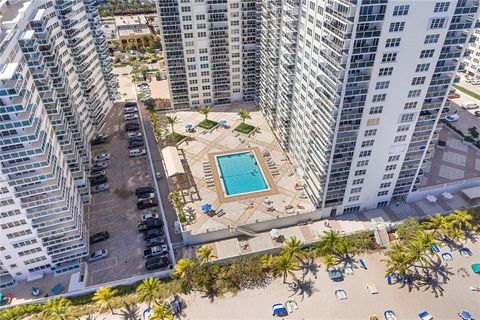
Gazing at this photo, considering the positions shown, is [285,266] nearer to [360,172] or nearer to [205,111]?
[360,172]

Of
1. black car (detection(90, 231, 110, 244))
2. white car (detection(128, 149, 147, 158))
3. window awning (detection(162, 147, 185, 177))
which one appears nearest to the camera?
black car (detection(90, 231, 110, 244))

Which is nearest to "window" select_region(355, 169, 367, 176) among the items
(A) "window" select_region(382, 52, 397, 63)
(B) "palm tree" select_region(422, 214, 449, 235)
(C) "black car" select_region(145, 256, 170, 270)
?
(B) "palm tree" select_region(422, 214, 449, 235)

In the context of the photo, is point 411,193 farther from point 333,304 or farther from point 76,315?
point 76,315

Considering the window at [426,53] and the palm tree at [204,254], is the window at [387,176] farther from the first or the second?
the palm tree at [204,254]

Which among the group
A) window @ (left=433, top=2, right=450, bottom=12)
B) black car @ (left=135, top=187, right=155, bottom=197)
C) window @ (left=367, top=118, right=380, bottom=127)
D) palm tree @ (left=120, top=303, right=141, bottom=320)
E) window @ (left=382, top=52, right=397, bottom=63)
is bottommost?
palm tree @ (left=120, top=303, right=141, bottom=320)

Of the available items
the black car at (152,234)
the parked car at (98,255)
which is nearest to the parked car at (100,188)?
the black car at (152,234)

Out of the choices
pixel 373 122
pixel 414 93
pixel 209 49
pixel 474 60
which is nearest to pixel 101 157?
pixel 209 49

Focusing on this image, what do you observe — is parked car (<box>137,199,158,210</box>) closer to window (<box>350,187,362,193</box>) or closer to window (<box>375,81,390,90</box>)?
window (<box>350,187,362,193</box>)
